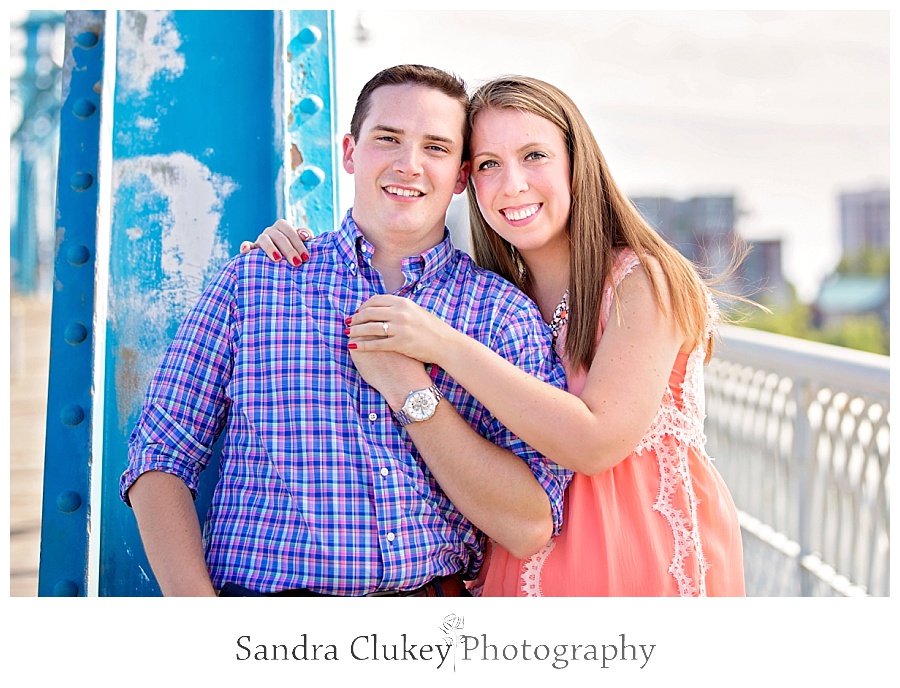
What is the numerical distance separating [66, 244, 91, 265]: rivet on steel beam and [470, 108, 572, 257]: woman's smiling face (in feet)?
3.06

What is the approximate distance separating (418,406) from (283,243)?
0.50m

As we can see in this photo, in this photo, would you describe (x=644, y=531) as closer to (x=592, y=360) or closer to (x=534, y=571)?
(x=534, y=571)

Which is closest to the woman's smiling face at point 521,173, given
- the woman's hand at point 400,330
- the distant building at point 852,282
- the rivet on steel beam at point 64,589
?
the woman's hand at point 400,330

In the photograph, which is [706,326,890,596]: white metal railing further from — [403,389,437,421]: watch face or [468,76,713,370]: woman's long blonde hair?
[403,389,437,421]: watch face

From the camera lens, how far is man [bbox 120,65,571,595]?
1806 mm

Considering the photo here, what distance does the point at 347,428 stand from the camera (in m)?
1.86

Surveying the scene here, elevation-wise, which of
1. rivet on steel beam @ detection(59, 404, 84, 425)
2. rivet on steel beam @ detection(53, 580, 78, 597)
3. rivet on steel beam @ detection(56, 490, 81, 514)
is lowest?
rivet on steel beam @ detection(53, 580, 78, 597)

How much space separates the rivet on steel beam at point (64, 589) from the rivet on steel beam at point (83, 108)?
1.09 metres

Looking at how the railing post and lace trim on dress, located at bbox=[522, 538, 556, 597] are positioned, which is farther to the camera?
the railing post

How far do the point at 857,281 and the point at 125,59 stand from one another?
35.5 meters

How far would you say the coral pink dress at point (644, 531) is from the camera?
6.27 feet

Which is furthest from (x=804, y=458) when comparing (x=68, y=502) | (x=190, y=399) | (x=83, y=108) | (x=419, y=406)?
(x=83, y=108)

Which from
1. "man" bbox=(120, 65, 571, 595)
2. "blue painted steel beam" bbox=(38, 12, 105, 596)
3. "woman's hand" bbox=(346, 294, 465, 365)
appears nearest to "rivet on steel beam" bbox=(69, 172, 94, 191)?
"blue painted steel beam" bbox=(38, 12, 105, 596)
